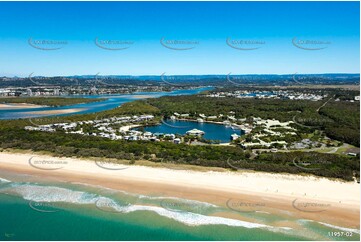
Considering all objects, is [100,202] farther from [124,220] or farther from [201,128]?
[201,128]

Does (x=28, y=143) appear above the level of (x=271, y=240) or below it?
above

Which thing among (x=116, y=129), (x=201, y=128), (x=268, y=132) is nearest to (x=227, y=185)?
(x=268, y=132)

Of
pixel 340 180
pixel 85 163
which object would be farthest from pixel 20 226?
pixel 340 180

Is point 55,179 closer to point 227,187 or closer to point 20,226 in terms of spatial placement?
point 20,226

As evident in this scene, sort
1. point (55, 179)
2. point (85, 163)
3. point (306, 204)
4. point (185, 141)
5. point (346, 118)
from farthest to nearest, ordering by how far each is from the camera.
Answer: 1. point (346, 118)
2. point (185, 141)
3. point (85, 163)
4. point (55, 179)
5. point (306, 204)

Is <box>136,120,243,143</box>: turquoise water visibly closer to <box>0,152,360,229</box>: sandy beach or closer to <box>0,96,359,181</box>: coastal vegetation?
<box>0,96,359,181</box>: coastal vegetation

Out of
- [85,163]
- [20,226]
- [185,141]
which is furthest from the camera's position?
[185,141]

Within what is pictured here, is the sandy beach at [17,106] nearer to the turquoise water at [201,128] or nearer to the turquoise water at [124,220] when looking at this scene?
the turquoise water at [201,128]
